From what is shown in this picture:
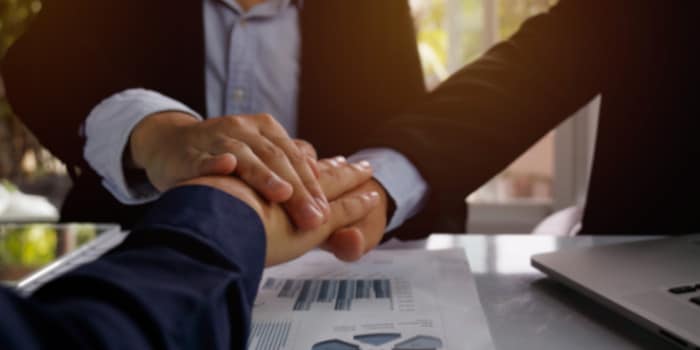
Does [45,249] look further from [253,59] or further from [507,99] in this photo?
[507,99]

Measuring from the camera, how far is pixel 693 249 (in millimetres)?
572

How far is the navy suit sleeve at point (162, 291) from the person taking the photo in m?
0.21

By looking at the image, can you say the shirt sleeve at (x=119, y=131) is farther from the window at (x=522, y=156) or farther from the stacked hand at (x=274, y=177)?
the window at (x=522, y=156)

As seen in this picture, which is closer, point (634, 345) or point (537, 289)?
point (634, 345)

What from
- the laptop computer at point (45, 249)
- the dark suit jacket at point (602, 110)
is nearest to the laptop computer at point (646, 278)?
the dark suit jacket at point (602, 110)

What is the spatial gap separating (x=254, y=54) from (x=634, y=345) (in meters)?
0.87

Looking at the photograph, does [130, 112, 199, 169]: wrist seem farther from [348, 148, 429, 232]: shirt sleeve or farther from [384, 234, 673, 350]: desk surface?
[384, 234, 673, 350]: desk surface

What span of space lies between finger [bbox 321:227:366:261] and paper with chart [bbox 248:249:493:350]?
0.5 inches

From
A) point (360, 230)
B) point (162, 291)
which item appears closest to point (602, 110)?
point (360, 230)

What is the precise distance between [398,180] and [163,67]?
533 millimetres

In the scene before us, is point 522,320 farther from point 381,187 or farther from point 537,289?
point 381,187

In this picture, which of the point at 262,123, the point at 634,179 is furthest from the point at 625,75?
the point at 262,123

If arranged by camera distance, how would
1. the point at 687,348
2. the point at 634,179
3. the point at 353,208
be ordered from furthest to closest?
the point at 634,179 < the point at 353,208 < the point at 687,348

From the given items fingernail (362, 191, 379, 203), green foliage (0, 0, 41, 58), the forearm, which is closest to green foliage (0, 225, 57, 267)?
fingernail (362, 191, 379, 203)
